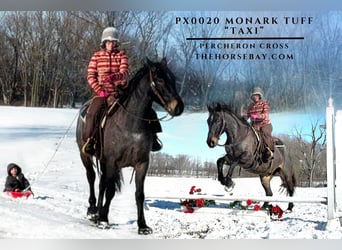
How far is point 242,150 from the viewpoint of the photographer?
4.92m

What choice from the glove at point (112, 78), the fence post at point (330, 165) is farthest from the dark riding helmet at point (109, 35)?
the fence post at point (330, 165)

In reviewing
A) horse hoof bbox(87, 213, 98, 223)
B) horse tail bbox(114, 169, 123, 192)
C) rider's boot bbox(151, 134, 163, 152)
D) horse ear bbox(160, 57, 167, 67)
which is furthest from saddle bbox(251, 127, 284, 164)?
horse hoof bbox(87, 213, 98, 223)

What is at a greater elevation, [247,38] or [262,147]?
[247,38]

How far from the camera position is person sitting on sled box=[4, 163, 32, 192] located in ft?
16.2

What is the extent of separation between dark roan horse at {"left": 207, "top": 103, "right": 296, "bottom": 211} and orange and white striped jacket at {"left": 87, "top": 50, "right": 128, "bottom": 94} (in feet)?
2.40

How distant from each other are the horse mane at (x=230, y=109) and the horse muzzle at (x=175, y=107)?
292mm

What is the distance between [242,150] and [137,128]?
0.85 metres

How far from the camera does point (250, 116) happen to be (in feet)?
16.0

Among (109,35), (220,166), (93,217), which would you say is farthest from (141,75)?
(93,217)

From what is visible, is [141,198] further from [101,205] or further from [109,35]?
[109,35]

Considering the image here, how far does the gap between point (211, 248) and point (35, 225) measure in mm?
1361

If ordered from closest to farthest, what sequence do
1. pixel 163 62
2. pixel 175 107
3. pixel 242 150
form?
pixel 175 107, pixel 163 62, pixel 242 150

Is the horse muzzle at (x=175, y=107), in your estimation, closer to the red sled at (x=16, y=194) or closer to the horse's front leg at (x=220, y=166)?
the horse's front leg at (x=220, y=166)
